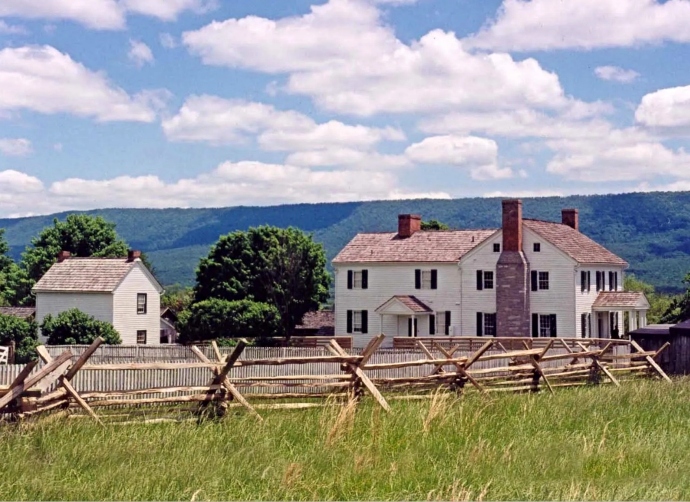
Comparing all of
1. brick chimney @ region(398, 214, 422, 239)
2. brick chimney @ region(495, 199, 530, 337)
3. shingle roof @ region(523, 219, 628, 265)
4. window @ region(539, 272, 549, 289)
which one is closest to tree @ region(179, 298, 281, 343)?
brick chimney @ region(398, 214, 422, 239)

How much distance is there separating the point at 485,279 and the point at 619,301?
277 inches

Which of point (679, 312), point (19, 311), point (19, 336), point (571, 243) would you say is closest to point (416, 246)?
point (571, 243)

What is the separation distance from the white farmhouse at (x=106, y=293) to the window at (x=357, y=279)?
11.3m

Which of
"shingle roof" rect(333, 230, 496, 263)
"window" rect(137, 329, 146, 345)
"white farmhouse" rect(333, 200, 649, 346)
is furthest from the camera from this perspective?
"window" rect(137, 329, 146, 345)

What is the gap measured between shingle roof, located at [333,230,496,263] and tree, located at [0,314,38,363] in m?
17.6

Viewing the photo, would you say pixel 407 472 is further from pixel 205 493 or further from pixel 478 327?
pixel 478 327

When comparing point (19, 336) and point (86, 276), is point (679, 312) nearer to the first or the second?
point (86, 276)

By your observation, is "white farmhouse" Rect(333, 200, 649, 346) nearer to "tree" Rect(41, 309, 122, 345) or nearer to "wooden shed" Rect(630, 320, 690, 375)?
"tree" Rect(41, 309, 122, 345)

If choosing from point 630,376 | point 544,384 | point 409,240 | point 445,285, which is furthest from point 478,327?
point 544,384

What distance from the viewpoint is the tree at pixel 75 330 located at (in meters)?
52.8

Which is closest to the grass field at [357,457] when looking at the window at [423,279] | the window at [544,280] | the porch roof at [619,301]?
the window at [544,280]

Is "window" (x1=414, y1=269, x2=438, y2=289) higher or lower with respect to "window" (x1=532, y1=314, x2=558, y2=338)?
higher

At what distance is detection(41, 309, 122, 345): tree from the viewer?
52750 millimetres

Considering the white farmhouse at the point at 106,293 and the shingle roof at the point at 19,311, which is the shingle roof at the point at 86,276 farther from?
the shingle roof at the point at 19,311
